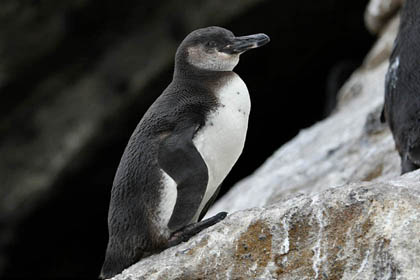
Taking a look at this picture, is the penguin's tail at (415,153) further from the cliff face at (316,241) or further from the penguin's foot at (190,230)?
the penguin's foot at (190,230)

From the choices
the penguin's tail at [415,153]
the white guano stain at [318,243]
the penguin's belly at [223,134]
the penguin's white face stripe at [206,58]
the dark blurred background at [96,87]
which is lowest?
the dark blurred background at [96,87]

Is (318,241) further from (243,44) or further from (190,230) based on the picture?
(243,44)

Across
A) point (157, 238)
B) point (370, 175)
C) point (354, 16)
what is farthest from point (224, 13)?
point (157, 238)

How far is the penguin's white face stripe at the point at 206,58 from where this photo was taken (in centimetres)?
357

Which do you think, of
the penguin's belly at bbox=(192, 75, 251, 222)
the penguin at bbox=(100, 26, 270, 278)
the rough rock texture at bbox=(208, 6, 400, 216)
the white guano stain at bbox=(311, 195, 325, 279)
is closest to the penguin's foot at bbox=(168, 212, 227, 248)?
the penguin at bbox=(100, 26, 270, 278)

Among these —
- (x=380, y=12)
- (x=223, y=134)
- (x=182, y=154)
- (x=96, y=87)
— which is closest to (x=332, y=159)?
(x=223, y=134)

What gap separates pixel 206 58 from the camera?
3574mm

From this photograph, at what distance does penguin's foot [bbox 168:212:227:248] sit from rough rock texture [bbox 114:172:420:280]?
117 mm

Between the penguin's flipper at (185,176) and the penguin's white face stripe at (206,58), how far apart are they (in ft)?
1.59

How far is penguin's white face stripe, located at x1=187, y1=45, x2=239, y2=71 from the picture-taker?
11.7 ft

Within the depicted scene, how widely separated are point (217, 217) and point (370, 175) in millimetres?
2001

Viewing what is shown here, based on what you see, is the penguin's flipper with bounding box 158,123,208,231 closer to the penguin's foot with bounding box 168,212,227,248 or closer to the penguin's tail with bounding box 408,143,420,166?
the penguin's foot with bounding box 168,212,227,248

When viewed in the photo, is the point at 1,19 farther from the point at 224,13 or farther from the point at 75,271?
the point at 75,271

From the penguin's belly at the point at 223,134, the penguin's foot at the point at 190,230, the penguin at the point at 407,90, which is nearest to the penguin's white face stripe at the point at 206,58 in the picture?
the penguin's belly at the point at 223,134
